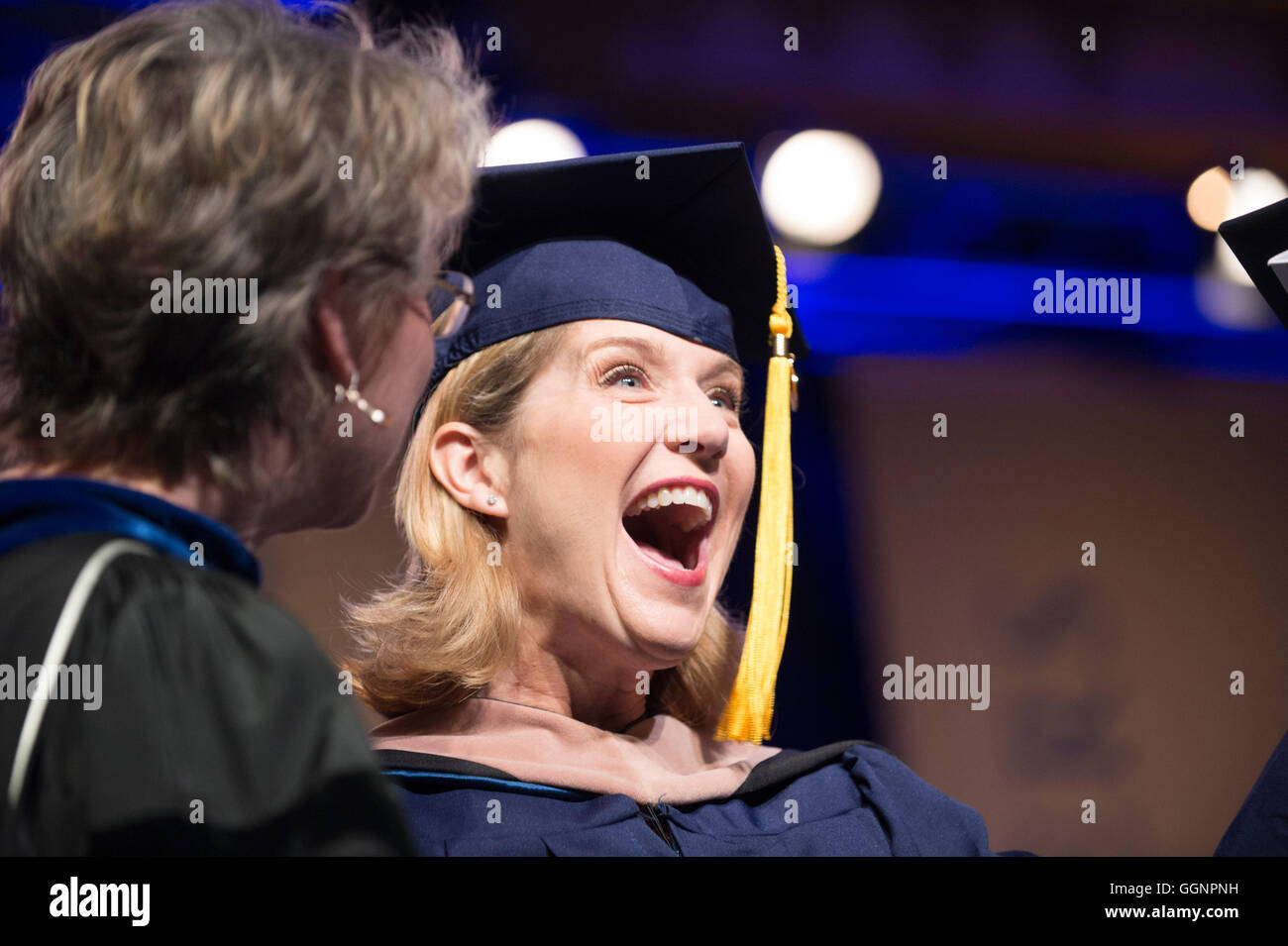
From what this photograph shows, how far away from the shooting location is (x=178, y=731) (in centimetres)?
90

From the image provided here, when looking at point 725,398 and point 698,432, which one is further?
point 725,398

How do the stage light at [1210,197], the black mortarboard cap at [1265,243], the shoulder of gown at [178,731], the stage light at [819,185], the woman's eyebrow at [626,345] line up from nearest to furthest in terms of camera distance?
the shoulder of gown at [178,731]
the black mortarboard cap at [1265,243]
the woman's eyebrow at [626,345]
the stage light at [819,185]
the stage light at [1210,197]

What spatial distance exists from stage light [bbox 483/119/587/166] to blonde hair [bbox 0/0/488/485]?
189cm

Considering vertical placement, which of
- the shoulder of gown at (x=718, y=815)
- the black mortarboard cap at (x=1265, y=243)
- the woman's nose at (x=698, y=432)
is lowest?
the shoulder of gown at (x=718, y=815)

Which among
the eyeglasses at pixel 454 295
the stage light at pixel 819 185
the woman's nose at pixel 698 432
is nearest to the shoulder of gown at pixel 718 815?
the woman's nose at pixel 698 432

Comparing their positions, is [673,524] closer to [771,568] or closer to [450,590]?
[771,568]

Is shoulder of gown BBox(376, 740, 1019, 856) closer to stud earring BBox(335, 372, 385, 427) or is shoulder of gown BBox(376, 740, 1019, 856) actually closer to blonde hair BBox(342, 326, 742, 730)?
blonde hair BBox(342, 326, 742, 730)

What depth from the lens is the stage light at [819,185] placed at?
132 inches

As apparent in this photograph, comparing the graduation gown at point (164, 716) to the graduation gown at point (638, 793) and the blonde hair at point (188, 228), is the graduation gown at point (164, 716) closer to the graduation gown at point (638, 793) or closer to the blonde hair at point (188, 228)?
the blonde hair at point (188, 228)

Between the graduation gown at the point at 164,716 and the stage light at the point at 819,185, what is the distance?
104 inches

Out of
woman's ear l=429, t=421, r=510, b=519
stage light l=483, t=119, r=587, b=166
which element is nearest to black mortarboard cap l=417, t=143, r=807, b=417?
woman's ear l=429, t=421, r=510, b=519

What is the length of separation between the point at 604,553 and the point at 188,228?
0.98 metres

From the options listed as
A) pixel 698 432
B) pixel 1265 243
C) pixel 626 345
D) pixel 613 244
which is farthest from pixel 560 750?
pixel 1265 243

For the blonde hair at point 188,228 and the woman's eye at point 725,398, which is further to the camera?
the woman's eye at point 725,398
